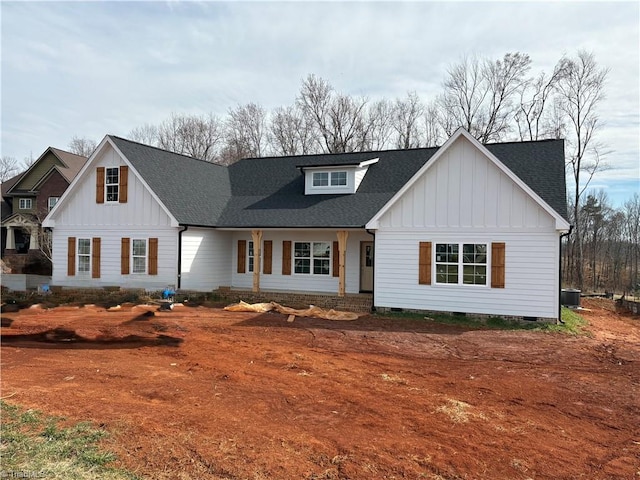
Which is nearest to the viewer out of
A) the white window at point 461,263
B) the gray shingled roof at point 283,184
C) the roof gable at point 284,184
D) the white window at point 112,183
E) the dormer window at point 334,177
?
the white window at point 461,263

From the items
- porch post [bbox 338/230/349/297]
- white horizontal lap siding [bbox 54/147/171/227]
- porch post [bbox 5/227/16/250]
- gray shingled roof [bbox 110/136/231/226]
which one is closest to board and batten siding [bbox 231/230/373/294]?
porch post [bbox 338/230/349/297]

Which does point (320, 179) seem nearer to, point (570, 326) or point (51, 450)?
point (570, 326)

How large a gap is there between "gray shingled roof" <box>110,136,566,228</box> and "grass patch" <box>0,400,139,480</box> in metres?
11.9

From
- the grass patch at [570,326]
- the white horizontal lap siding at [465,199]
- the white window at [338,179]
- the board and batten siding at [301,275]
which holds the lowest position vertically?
the grass patch at [570,326]

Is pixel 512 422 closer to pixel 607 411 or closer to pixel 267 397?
pixel 607 411

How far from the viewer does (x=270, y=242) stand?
62.1 ft

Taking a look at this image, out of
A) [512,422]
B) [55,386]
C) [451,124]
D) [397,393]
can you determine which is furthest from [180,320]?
[451,124]

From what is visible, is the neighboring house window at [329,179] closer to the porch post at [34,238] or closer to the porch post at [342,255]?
the porch post at [342,255]

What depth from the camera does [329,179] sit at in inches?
758

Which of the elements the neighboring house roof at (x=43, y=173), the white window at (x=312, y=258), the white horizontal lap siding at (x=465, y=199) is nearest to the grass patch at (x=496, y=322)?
the white horizontal lap siding at (x=465, y=199)

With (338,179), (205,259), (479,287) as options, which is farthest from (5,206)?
(479,287)

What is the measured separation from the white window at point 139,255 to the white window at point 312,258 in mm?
6016

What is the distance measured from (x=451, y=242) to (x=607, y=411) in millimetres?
7864

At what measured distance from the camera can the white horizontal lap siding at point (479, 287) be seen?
13297 mm
